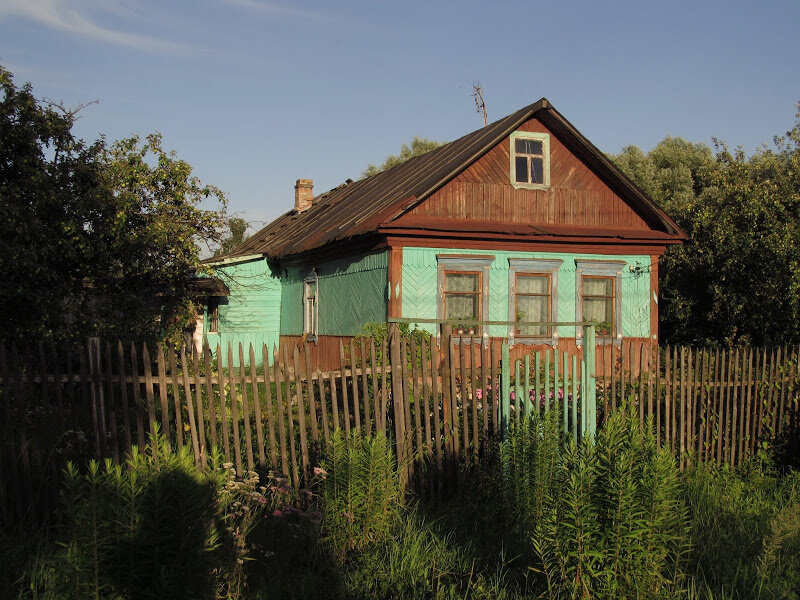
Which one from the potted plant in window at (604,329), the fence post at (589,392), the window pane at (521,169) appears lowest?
the fence post at (589,392)

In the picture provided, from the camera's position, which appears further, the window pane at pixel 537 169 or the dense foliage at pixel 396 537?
the window pane at pixel 537 169

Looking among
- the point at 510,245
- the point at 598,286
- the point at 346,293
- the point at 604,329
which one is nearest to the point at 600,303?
the point at 598,286

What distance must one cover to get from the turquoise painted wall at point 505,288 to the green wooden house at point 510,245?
0.03m

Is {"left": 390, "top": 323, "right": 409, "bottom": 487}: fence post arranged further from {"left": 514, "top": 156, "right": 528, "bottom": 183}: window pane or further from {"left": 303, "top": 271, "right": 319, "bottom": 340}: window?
{"left": 303, "top": 271, "right": 319, "bottom": 340}: window

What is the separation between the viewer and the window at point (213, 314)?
21.3m

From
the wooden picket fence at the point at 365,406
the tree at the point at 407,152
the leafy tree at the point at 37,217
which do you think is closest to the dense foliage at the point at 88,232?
the leafy tree at the point at 37,217

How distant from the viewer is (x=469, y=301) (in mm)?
15977

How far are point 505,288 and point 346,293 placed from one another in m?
3.73

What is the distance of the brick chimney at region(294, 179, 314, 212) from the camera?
27516mm

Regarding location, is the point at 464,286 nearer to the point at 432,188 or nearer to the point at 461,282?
the point at 461,282

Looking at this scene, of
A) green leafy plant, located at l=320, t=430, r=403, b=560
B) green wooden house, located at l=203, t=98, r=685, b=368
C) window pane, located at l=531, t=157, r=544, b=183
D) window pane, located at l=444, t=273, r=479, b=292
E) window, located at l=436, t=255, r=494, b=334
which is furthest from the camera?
window pane, located at l=531, t=157, r=544, b=183

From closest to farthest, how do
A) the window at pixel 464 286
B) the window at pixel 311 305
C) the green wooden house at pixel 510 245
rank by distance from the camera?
the green wooden house at pixel 510 245, the window at pixel 464 286, the window at pixel 311 305

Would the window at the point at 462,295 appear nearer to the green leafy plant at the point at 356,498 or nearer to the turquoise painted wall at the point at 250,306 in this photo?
the turquoise painted wall at the point at 250,306

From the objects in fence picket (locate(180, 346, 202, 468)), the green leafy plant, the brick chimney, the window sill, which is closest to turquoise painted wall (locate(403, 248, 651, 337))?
the window sill
